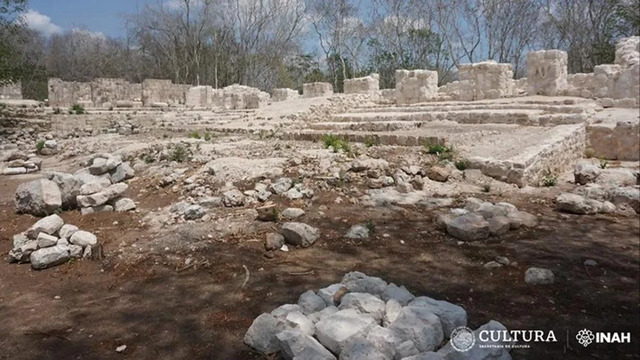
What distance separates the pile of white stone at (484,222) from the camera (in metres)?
3.91

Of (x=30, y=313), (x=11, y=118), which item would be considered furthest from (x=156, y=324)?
(x=11, y=118)

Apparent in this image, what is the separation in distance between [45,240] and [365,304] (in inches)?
126

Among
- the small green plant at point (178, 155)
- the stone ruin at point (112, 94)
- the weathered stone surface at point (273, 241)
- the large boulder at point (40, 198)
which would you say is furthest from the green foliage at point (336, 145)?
the stone ruin at point (112, 94)

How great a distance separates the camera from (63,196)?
5410mm

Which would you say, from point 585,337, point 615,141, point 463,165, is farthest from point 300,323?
point 615,141

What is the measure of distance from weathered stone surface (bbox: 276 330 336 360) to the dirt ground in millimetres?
318

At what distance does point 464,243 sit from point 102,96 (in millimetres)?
22214

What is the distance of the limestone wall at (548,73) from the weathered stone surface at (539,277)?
11.3m

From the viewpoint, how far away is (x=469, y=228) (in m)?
3.91

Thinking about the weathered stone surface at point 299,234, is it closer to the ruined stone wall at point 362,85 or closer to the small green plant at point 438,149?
the small green plant at point 438,149

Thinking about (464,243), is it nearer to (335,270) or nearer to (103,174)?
(335,270)

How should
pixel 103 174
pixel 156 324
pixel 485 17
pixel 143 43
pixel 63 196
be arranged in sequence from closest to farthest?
pixel 156 324 < pixel 63 196 < pixel 103 174 < pixel 485 17 < pixel 143 43

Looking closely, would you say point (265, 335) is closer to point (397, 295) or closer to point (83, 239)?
point (397, 295)

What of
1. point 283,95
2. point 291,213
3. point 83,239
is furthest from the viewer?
point 283,95
